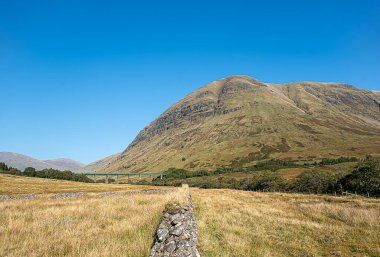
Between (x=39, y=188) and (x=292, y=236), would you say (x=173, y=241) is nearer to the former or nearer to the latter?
(x=292, y=236)

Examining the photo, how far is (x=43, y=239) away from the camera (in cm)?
1223

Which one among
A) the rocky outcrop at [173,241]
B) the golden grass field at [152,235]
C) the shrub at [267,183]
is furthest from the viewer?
the shrub at [267,183]

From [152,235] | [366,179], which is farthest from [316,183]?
[152,235]

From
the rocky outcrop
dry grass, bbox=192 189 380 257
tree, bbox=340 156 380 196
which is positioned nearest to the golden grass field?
dry grass, bbox=192 189 380 257

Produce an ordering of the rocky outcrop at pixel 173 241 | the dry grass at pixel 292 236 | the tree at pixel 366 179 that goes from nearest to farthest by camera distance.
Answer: the rocky outcrop at pixel 173 241 → the dry grass at pixel 292 236 → the tree at pixel 366 179

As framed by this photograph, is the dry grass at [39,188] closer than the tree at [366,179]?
Yes

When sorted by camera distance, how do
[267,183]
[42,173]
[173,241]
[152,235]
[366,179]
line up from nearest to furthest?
[173,241] → [152,235] → [366,179] → [267,183] → [42,173]

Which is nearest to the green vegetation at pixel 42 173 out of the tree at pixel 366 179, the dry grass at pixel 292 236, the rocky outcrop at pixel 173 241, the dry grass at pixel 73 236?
the tree at pixel 366 179

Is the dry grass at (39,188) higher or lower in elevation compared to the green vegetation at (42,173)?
lower

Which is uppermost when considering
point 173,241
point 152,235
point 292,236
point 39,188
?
point 173,241

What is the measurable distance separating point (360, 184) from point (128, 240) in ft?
219

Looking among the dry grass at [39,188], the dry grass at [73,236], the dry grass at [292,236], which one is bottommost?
the dry grass at [39,188]

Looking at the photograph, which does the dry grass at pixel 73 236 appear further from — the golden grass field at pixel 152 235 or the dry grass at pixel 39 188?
the dry grass at pixel 39 188

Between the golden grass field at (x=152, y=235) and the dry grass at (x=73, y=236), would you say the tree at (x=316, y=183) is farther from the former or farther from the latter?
the dry grass at (x=73, y=236)
